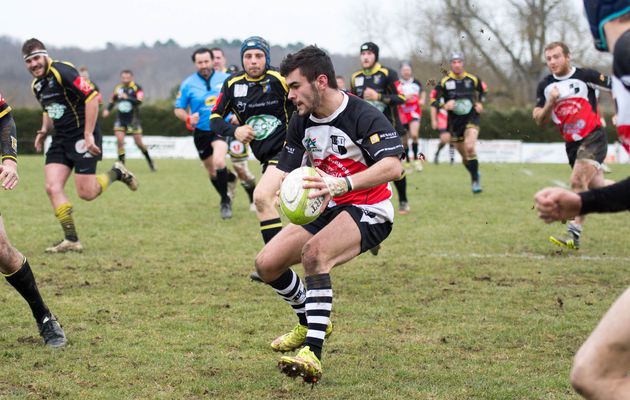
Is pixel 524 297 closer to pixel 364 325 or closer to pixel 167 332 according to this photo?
pixel 364 325

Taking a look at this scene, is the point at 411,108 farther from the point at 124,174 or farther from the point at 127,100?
the point at 124,174

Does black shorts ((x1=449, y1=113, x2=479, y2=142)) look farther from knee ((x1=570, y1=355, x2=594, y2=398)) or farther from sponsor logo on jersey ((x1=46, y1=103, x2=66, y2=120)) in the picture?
knee ((x1=570, y1=355, x2=594, y2=398))

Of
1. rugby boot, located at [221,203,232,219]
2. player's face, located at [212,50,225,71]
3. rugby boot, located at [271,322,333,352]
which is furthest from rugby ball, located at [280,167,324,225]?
player's face, located at [212,50,225,71]

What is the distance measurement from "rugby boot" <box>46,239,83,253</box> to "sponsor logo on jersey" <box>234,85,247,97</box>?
2.89 metres

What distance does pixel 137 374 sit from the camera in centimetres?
496

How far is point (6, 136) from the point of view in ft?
19.2

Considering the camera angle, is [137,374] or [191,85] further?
[191,85]

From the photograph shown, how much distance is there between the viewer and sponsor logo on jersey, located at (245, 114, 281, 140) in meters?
8.49

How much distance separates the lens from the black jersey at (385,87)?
41.1 feet

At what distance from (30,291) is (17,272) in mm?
173

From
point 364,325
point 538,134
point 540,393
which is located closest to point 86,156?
point 364,325

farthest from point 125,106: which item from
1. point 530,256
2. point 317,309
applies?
point 317,309

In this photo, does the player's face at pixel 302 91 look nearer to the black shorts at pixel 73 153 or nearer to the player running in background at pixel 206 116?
the black shorts at pixel 73 153

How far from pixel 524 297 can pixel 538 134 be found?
28820 mm
